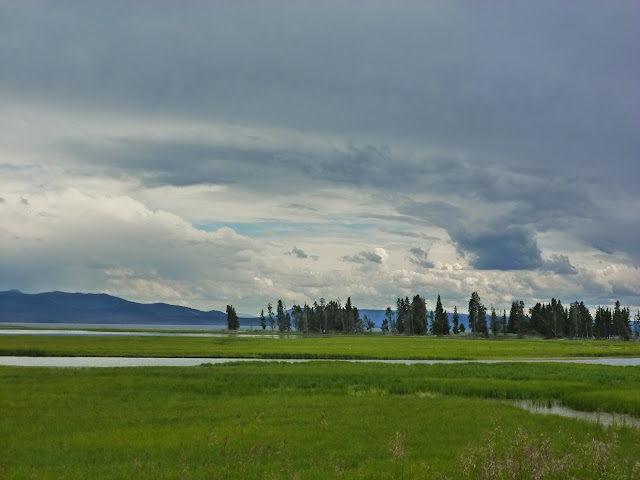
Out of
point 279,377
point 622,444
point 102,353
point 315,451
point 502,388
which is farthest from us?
point 102,353

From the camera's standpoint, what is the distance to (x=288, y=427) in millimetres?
27688

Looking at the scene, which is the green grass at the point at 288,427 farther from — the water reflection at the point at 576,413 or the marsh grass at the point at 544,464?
the water reflection at the point at 576,413

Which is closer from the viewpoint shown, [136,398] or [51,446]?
[51,446]

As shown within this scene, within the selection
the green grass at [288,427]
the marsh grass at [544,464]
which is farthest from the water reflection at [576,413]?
the marsh grass at [544,464]

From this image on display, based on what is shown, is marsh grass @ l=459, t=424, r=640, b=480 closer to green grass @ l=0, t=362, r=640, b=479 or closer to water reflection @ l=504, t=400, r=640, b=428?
green grass @ l=0, t=362, r=640, b=479

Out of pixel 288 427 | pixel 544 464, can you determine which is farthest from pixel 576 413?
pixel 544 464

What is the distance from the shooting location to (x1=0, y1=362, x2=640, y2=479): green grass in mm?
19531

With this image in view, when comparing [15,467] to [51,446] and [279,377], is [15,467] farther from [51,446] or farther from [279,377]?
[279,377]

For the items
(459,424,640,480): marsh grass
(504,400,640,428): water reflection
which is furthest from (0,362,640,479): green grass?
(504,400,640,428): water reflection

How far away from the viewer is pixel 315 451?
22.8 m

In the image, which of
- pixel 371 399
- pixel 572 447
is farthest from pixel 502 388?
pixel 572 447

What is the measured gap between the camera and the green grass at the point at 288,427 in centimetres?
1953

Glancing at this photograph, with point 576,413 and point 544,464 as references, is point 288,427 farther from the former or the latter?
point 576,413

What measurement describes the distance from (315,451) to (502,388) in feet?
88.9
